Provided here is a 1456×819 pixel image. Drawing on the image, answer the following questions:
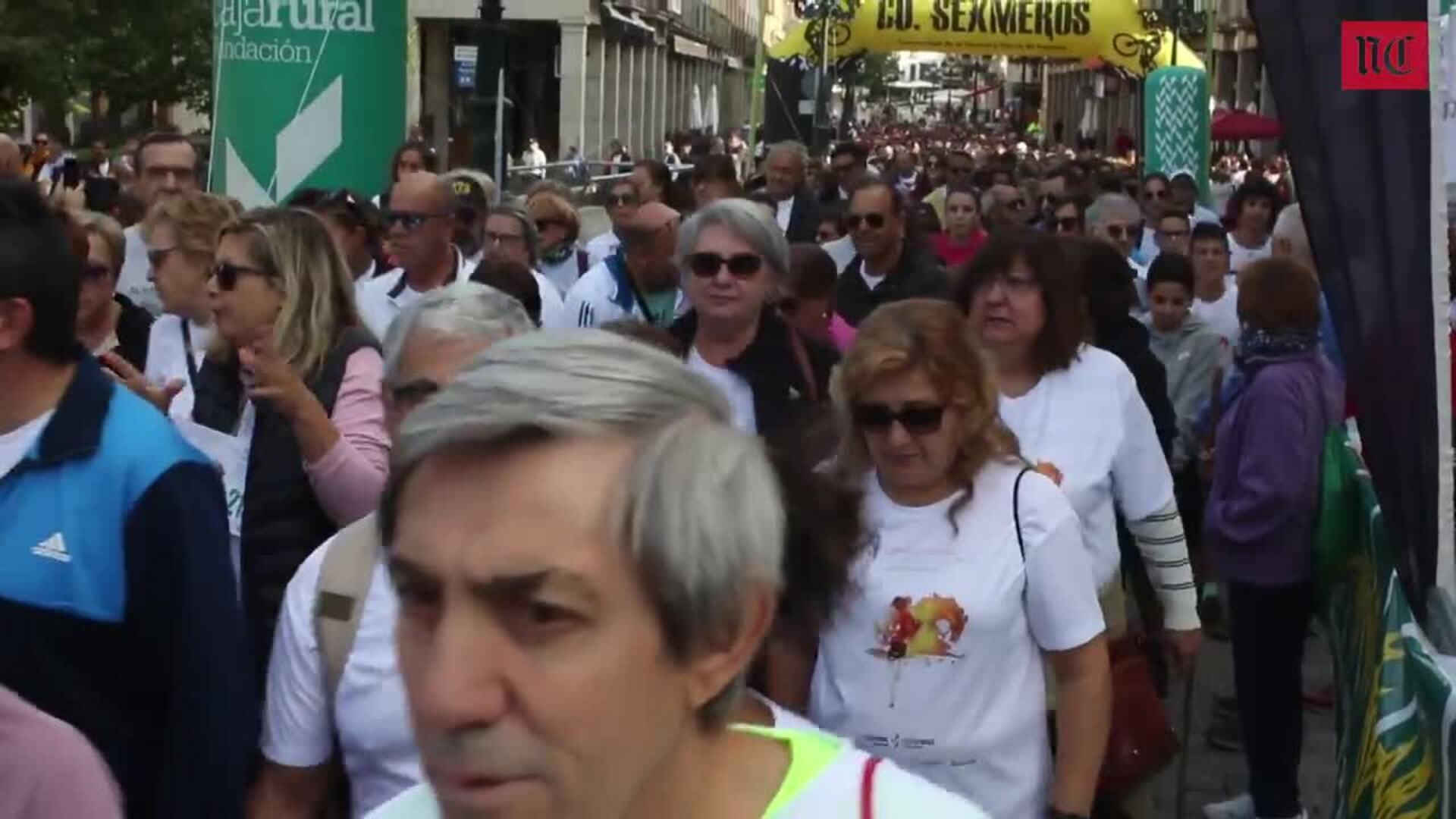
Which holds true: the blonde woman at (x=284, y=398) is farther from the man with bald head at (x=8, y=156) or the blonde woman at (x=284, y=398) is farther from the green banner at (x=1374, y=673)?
the man with bald head at (x=8, y=156)

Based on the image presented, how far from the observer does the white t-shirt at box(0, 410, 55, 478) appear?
3.23 meters

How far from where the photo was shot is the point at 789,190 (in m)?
13.2

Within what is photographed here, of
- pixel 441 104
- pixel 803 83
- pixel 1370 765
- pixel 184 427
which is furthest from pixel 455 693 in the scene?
pixel 441 104

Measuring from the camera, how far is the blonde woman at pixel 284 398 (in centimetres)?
425

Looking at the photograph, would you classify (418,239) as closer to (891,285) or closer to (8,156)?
(891,285)

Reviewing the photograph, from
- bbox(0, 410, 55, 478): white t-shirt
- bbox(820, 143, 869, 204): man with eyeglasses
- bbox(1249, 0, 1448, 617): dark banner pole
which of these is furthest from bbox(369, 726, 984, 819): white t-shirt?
bbox(820, 143, 869, 204): man with eyeglasses

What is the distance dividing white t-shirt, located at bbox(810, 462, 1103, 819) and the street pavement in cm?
278

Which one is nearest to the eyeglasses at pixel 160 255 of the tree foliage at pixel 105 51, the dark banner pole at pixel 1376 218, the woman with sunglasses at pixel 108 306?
the woman with sunglasses at pixel 108 306

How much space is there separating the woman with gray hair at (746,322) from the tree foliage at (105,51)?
106 feet

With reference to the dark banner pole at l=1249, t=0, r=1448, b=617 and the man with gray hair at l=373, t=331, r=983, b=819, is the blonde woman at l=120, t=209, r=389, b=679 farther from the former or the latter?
the man with gray hair at l=373, t=331, r=983, b=819

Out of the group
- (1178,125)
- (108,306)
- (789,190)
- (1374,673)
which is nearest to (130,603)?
(108,306)

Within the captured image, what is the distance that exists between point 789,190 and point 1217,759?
6.24 metres

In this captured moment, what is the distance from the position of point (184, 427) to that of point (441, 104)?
1791 inches

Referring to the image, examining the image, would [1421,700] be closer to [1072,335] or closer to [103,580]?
[1072,335]
